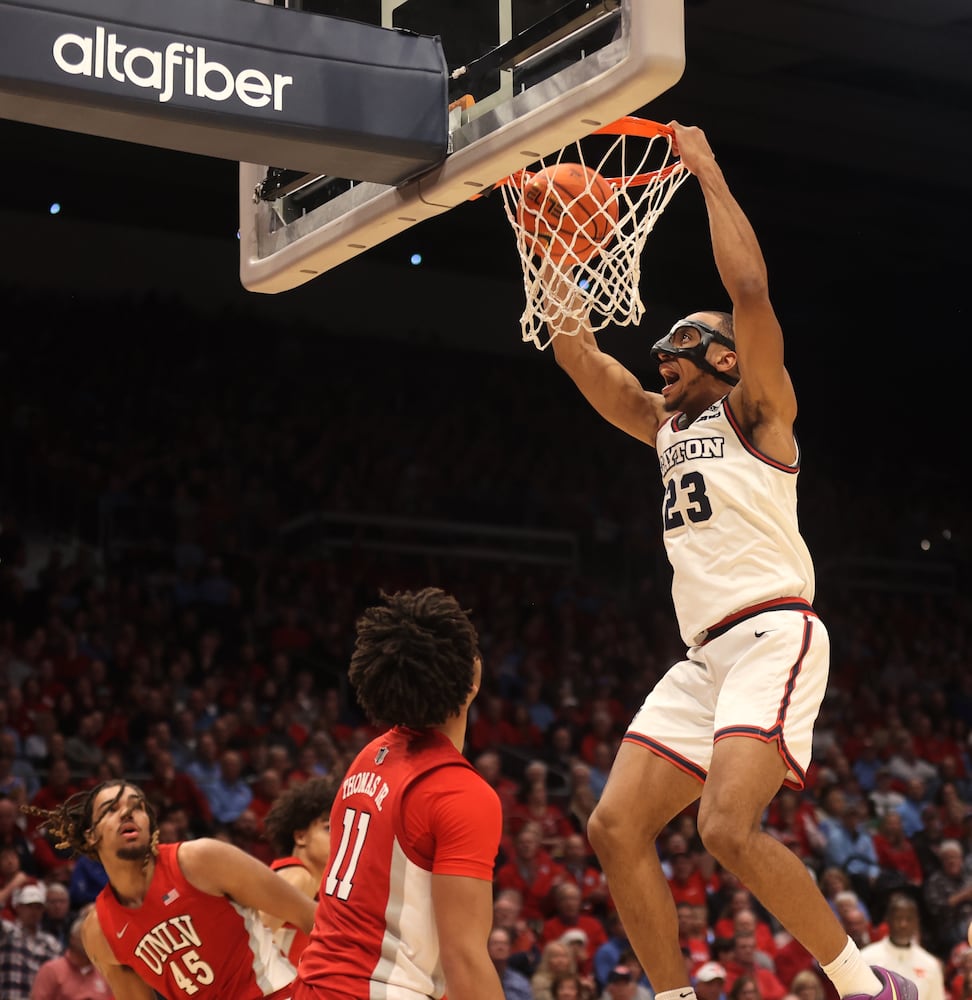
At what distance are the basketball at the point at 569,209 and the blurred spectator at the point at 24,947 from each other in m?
5.32

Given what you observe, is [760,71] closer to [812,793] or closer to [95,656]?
[812,793]

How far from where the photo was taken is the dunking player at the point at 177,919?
458 centimetres

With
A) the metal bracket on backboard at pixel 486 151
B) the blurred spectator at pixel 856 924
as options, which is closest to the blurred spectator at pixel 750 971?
the blurred spectator at pixel 856 924

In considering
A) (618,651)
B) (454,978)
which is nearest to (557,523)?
(618,651)

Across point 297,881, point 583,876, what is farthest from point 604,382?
point 583,876

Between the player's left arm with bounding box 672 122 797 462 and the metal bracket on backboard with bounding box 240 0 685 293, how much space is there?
0.55 metres

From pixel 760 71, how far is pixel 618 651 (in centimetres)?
573

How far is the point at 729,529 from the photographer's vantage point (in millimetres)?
4148

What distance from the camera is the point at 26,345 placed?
1620 centimetres

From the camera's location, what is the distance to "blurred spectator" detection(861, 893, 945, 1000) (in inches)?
365

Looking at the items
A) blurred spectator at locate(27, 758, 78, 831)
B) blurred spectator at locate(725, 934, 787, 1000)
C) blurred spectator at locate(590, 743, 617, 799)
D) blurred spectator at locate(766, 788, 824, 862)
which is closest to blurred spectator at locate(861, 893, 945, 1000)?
blurred spectator at locate(725, 934, 787, 1000)

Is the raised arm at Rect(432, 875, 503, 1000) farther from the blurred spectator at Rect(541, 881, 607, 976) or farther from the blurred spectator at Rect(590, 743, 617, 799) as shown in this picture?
the blurred spectator at Rect(590, 743, 617, 799)

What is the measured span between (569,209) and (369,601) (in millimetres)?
10580

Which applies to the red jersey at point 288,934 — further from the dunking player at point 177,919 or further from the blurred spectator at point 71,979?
the blurred spectator at point 71,979
